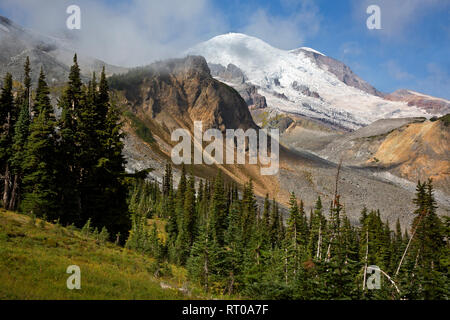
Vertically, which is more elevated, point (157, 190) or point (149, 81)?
point (149, 81)

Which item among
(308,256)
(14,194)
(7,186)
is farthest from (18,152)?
(308,256)

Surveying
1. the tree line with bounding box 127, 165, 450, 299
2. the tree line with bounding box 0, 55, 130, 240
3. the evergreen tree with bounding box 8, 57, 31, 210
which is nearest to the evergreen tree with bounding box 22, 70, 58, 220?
the tree line with bounding box 0, 55, 130, 240

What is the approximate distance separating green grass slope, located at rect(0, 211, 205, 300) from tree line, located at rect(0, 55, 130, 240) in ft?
30.4

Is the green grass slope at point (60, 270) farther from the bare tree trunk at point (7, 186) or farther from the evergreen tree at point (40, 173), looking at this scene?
the bare tree trunk at point (7, 186)

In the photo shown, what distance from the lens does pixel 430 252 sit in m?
32.5

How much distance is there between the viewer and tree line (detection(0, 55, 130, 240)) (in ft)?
95.7

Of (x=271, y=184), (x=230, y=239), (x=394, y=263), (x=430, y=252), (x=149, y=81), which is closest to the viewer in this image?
(x=430, y=252)

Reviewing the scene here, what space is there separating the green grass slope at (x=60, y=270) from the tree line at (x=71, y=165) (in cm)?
927

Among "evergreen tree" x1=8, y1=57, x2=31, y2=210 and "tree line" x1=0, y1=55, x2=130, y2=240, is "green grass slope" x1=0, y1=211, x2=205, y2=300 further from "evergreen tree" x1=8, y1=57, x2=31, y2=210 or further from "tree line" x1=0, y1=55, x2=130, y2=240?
"evergreen tree" x1=8, y1=57, x2=31, y2=210

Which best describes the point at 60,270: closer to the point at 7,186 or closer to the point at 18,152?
the point at 18,152
